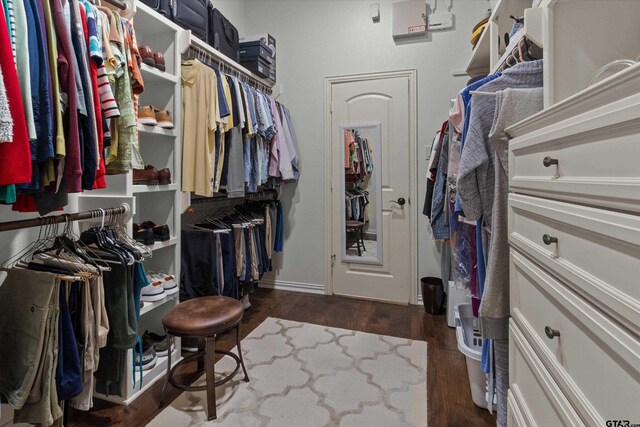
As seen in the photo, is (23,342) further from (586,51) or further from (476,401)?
(586,51)

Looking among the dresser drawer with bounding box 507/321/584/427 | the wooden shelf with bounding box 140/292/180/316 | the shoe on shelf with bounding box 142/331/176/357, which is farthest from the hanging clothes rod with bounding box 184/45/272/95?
the dresser drawer with bounding box 507/321/584/427

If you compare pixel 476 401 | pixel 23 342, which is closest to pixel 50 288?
pixel 23 342

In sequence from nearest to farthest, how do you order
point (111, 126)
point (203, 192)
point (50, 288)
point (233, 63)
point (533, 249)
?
point (533, 249), point (50, 288), point (111, 126), point (203, 192), point (233, 63)

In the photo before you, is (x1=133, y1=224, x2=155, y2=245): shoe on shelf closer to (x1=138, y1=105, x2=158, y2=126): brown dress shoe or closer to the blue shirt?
(x1=138, y1=105, x2=158, y2=126): brown dress shoe

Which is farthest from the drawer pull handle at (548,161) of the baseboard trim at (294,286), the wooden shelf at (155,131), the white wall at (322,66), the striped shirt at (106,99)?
the baseboard trim at (294,286)

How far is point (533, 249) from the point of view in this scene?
0.87 metres

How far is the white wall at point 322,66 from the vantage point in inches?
118

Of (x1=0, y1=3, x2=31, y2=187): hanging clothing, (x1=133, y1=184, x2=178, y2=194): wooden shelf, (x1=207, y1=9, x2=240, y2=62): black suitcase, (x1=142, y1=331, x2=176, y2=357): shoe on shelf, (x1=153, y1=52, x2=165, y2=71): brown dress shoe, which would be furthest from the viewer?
(x1=207, y1=9, x2=240, y2=62): black suitcase

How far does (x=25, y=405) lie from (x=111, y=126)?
1.08 metres

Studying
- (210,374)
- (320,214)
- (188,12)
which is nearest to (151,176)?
(210,374)

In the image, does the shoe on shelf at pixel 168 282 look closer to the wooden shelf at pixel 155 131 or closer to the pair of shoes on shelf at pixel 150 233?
the pair of shoes on shelf at pixel 150 233

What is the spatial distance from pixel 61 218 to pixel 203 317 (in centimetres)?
71

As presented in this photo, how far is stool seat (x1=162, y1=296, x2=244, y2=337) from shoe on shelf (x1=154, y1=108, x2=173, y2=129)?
0.98m

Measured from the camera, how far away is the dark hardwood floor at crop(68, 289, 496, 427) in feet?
5.24
